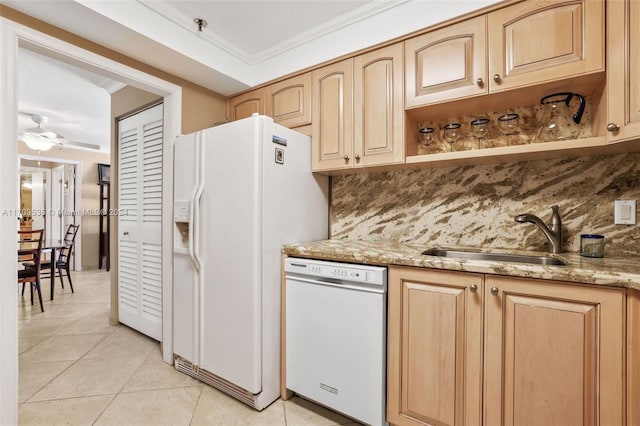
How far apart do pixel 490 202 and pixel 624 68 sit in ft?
2.78

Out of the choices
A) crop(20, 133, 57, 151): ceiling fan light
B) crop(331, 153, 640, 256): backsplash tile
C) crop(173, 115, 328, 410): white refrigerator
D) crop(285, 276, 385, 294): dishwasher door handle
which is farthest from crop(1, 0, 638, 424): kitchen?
crop(20, 133, 57, 151): ceiling fan light

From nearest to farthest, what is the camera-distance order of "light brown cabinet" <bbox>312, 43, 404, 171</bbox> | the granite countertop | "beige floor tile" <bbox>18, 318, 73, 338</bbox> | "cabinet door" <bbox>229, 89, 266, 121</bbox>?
the granite countertop, "light brown cabinet" <bbox>312, 43, 404, 171</bbox>, "cabinet door" <bbox>229, 89, 266, 121</bbox>, "beige floor tile" <bbox>18, 318, 73, 338</bbox>

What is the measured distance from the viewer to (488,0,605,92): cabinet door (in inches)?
53.0

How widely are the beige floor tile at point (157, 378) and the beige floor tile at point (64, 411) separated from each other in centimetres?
17

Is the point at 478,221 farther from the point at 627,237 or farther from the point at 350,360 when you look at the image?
the point at 350,360

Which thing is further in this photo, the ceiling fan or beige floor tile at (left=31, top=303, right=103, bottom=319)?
the ceiling fan

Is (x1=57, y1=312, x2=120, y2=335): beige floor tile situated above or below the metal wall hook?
below

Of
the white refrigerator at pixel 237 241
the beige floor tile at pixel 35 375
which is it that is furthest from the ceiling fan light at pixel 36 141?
the white refrigerator at pixel 237 241

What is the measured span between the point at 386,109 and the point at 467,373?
1483mm

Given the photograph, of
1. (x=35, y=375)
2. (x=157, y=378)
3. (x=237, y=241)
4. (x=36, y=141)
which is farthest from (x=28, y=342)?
(x=36, y=141)

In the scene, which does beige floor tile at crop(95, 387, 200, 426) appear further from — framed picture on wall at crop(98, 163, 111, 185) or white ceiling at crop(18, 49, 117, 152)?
framed picture on wall at crop(98, 163, 111, 185)

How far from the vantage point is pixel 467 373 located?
4.33 ft

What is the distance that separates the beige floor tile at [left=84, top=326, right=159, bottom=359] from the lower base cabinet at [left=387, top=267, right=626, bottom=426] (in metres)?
2.14

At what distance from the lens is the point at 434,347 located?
1396 mm
